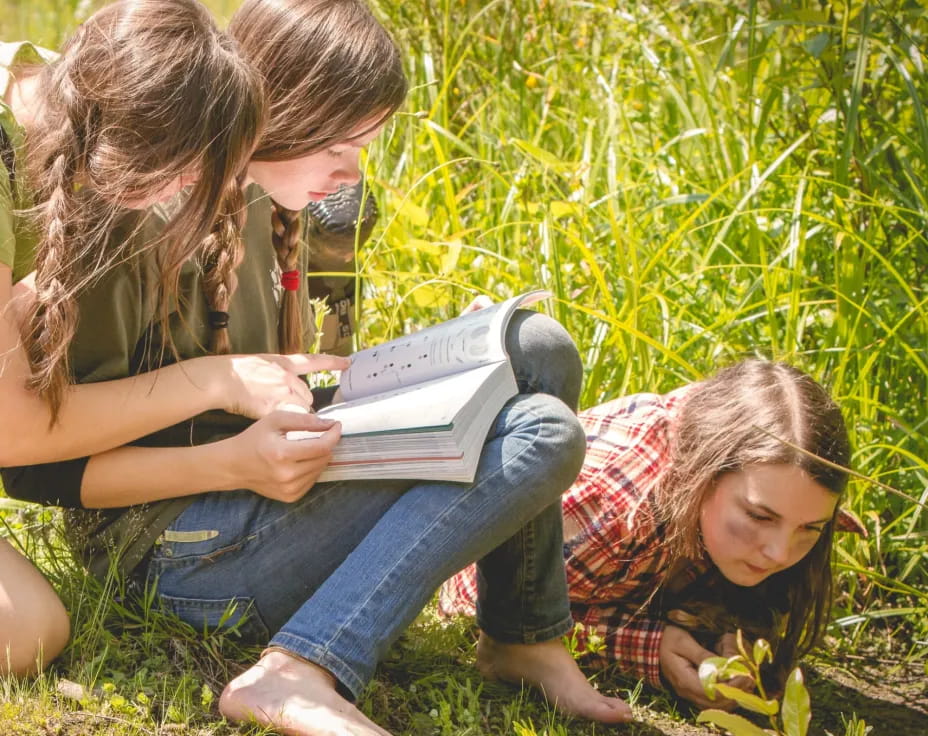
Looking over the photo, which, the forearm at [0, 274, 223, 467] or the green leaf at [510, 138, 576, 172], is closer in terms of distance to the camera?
the forearm at [0, 274, 223, 467]

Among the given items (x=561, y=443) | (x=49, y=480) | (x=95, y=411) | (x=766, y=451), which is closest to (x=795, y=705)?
(x=561, y=443)

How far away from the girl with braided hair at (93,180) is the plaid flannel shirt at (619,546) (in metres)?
0.85

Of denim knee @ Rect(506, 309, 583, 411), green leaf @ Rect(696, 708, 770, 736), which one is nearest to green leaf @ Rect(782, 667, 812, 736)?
green leaf @ Rect(696, 708, 770, 736)

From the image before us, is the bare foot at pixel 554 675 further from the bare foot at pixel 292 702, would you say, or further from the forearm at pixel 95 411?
the forearm at pixel 95 411

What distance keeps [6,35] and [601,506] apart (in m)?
3.88

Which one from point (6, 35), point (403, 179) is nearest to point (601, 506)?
point (403, 179)

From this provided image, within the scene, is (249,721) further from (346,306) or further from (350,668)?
(346,306)

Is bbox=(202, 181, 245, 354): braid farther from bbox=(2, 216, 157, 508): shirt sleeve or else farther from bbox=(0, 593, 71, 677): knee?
bbox=(0, 593, 71, 677): knee

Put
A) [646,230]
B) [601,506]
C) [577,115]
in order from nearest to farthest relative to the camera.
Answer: [601,506]
[646,230]
[577,115]

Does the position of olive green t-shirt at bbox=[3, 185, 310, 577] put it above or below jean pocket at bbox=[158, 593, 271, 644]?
above

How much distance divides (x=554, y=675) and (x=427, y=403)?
0.58 meters

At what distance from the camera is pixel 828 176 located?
3006 millimetres

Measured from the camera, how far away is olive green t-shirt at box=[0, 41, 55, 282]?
1.63m

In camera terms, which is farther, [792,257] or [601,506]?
[792,257]
